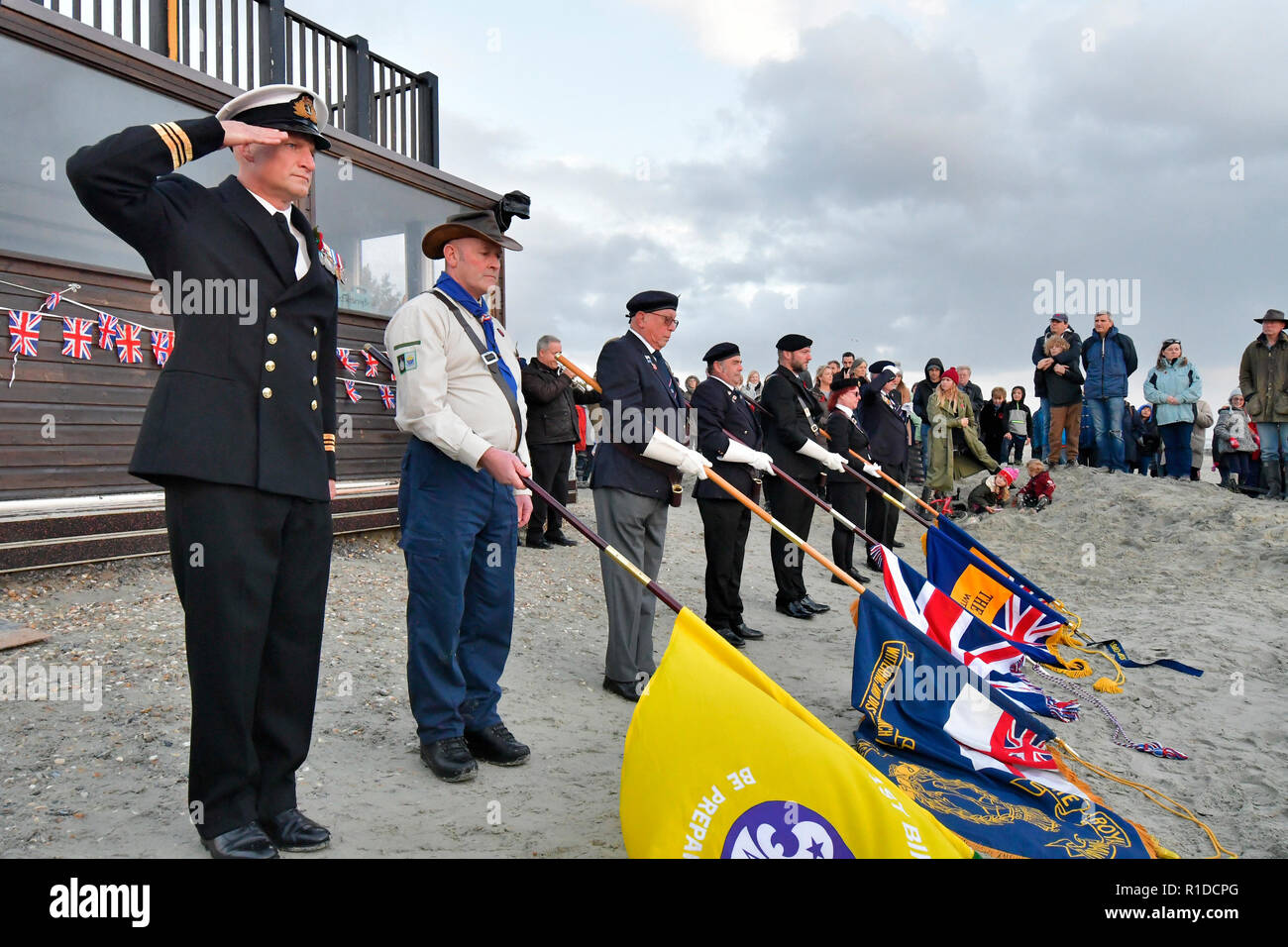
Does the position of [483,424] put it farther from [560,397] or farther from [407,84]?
[407,84]

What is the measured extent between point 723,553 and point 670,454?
150 centimetres

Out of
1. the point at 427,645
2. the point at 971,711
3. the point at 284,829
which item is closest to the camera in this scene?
the point at 284,829

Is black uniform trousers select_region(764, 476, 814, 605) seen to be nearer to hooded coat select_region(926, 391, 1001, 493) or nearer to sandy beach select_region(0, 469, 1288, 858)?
sandy beach select_region(0, 469, 1288, 858)

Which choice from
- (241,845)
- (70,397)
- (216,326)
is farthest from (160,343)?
(241,845)

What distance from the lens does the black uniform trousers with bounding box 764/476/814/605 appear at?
22.4ft

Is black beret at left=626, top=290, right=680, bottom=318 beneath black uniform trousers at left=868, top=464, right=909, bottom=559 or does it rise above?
above

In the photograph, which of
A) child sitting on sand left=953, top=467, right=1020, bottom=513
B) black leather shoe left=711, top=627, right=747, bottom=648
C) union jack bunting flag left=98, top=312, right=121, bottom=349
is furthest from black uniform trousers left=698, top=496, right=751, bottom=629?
child sitting on sand left=953, top=467, right=1020, bottom=513

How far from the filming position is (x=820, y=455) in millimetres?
6949

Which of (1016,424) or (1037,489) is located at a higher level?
(1016,424)

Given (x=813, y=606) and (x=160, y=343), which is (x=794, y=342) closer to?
(x=813, y=606)

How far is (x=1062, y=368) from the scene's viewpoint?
11641 mm

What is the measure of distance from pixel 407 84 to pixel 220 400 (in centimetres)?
858

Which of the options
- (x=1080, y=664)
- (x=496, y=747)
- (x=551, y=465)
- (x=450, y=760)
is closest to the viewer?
(x=450, y=760)
